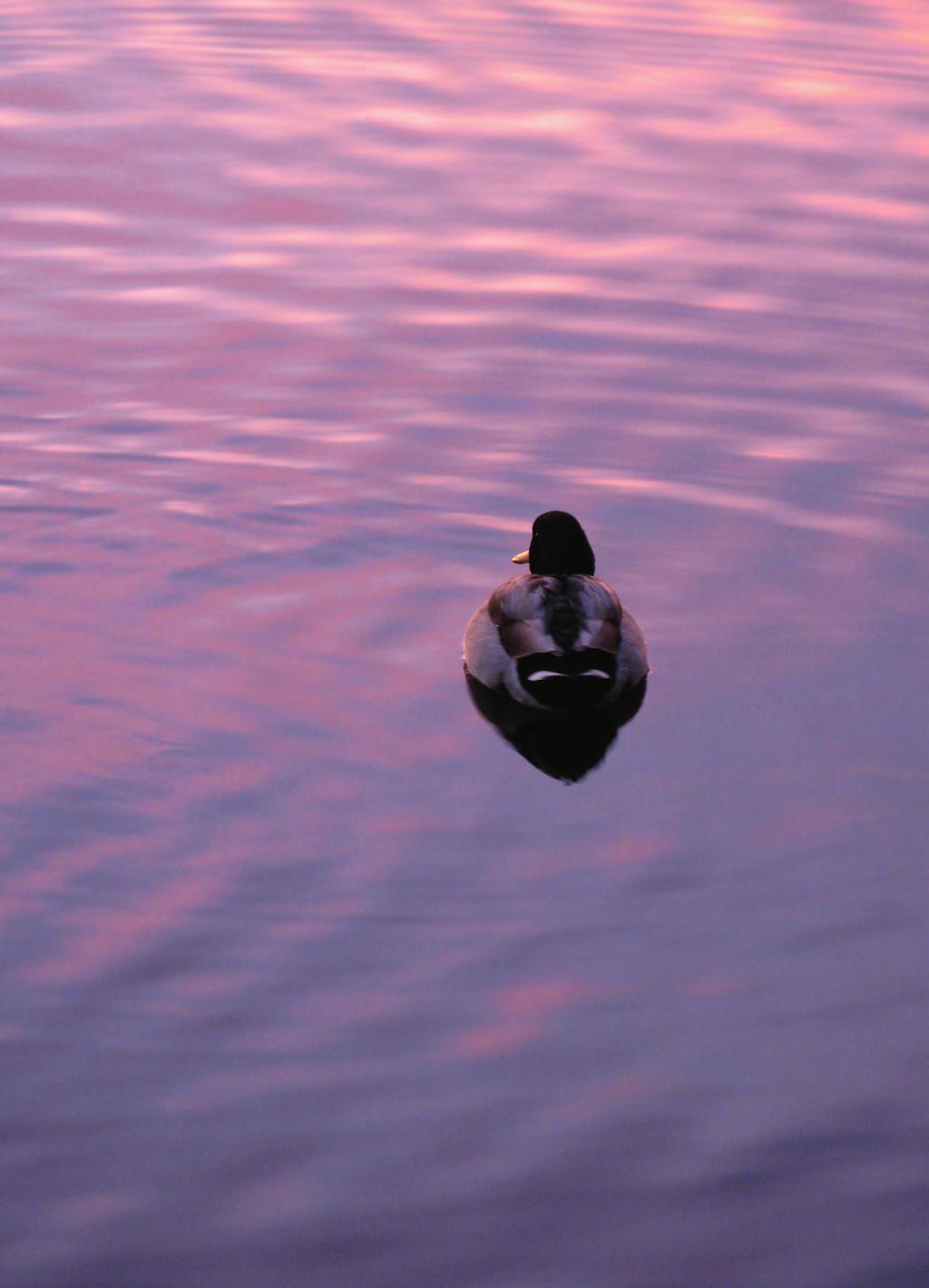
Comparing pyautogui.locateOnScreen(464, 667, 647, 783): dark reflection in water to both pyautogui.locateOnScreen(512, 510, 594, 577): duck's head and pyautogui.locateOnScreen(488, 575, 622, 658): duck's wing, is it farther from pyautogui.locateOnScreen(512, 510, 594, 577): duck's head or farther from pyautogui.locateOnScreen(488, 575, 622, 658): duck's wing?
pyautogui.locateOnScreen(512, 510, 594, 577): duck's head

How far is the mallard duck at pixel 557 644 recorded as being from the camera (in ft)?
29.4

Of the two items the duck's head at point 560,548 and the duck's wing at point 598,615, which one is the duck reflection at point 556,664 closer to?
the duck's wing at point 598,615

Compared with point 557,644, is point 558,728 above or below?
below

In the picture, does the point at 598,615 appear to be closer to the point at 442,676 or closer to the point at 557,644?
the point at 557,644

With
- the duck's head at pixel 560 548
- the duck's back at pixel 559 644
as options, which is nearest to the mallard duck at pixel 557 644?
the duck's back at pixel 559 644

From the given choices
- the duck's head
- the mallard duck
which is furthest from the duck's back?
the duck's head

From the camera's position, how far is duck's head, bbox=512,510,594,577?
9.58 m

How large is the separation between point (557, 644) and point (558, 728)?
39cm

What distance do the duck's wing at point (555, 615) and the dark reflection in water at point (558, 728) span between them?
0.92ft

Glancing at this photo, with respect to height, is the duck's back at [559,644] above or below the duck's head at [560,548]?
below

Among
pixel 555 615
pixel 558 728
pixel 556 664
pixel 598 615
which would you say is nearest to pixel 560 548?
pixel 555 615

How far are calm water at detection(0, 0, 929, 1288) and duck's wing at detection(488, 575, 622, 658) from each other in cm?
35

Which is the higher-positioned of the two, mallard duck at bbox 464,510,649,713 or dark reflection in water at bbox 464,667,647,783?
mallard duck at bbox 464,510,649,713

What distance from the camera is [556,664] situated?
29.8ft
